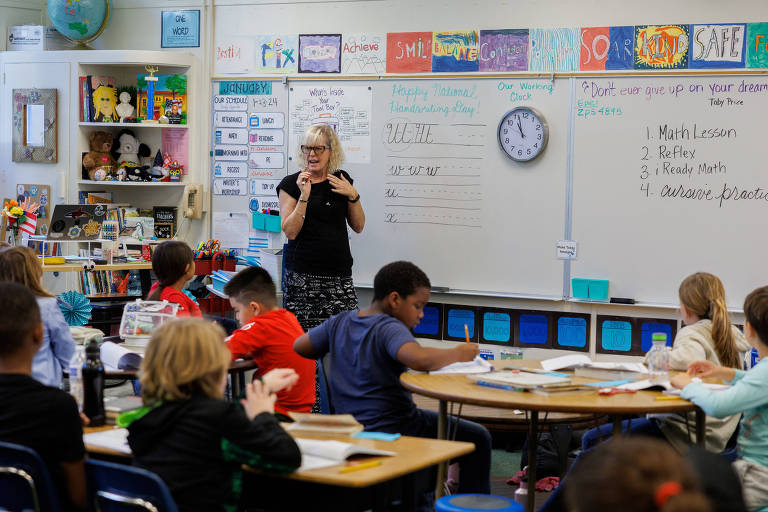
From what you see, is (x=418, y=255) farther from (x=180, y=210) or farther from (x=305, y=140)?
(x=180, y=210)

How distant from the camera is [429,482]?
304 centimetres

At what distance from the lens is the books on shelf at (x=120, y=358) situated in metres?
3.89

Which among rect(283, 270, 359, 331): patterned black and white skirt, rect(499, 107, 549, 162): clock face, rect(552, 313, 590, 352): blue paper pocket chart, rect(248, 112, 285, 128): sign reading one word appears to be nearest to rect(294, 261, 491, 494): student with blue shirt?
rect(283, 270, 359, 331): patterned black and white skirt

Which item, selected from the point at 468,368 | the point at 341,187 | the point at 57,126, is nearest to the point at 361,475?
the point at 468,368

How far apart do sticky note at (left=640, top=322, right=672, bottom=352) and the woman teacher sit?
5.95ft

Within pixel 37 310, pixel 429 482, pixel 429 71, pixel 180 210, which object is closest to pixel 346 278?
pixel 429 71

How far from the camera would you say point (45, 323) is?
363 cm

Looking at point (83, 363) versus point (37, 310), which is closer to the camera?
point (37, 310)

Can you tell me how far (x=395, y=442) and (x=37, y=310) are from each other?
3.54 ft

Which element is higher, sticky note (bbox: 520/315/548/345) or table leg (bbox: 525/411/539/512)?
sticky note (bbox: 520/315/548/345)

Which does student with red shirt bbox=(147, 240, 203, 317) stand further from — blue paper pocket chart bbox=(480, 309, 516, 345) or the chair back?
blue paper pocket chart bbox=(480, 309, 516, 345)

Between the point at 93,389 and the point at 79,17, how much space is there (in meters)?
4.75

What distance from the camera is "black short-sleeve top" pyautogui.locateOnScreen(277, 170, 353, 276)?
544 centimetres

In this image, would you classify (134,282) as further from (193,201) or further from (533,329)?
(533,329)
